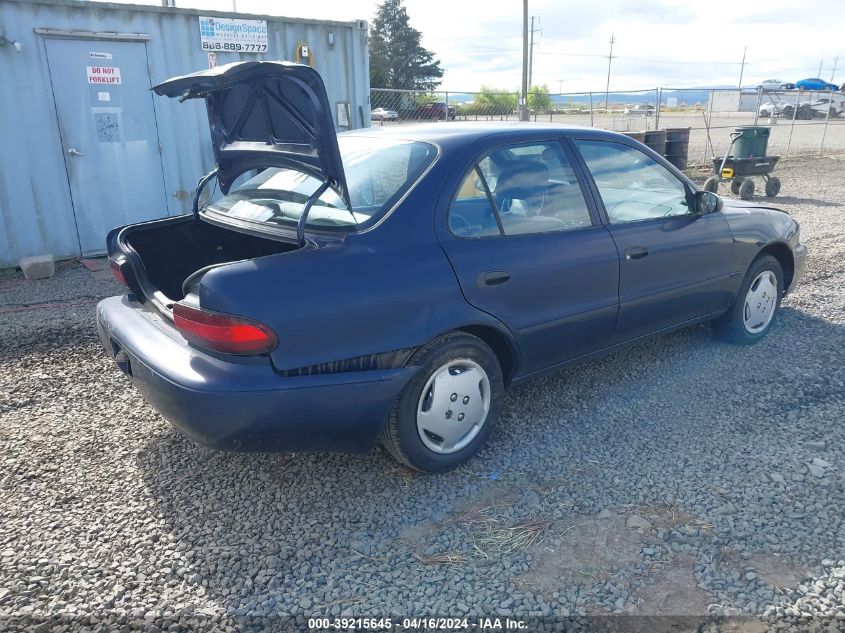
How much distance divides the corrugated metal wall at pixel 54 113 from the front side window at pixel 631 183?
19.0 feet

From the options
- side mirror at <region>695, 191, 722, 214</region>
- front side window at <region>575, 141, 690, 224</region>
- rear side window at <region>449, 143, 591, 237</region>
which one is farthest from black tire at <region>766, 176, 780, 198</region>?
rear side window at <region>449, 143, 591, 237</region>

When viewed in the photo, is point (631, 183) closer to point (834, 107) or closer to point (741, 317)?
point (741, 317)

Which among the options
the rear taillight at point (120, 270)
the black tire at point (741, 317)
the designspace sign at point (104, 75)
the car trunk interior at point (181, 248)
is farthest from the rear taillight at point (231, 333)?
the designspace sign at point (104, 75)

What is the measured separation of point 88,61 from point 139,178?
4.34 ft

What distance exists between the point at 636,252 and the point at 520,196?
82 centimetres

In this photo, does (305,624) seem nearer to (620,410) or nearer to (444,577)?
(444,577)

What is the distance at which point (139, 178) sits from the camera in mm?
7816

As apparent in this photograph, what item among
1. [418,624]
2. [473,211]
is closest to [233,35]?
[473,211]

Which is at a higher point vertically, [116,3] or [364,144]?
[116,3]

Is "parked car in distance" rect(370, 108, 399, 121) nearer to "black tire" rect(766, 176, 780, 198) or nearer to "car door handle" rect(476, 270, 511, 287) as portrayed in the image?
"black tire" rect(766, 176, 780, 198)

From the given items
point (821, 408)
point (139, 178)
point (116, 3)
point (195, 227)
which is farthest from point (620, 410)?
point (116, 3)

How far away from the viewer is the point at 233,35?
7.98m

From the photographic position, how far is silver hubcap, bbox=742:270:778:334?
4.71 metres

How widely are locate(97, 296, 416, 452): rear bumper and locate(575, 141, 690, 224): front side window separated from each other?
5.61ft
